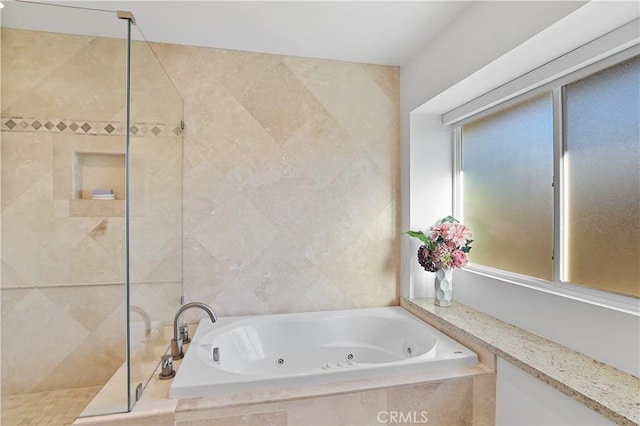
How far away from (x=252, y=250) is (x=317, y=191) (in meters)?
0.65

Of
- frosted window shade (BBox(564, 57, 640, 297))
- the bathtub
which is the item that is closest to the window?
frosted window shade (BBox(564, 57, 640, 297))

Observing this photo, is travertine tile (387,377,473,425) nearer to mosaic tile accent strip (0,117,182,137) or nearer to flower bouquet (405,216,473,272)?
flower bouquet (405,216,473,272)

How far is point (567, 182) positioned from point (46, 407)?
307 cm

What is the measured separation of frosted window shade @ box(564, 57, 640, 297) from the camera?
1.25 m

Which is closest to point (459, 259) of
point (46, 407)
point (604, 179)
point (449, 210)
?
point (449, 210)

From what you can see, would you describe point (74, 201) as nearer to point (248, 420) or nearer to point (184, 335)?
point (184, 335)

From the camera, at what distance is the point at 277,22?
1857 millimetres

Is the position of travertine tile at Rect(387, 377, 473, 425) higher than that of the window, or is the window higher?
the window

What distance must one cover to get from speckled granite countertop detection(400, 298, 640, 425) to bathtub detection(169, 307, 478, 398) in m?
0.14

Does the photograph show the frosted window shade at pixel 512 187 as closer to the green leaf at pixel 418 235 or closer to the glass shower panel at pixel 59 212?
the green leaf at pixel 418 235

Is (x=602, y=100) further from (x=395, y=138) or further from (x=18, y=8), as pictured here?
(x=18, y=8)

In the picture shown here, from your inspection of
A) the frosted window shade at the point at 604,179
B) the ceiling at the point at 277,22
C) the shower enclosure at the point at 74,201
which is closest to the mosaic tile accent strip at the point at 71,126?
the shower enclosure at the point at 74,201

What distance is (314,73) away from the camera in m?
2.31

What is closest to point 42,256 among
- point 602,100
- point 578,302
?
point 578,302
